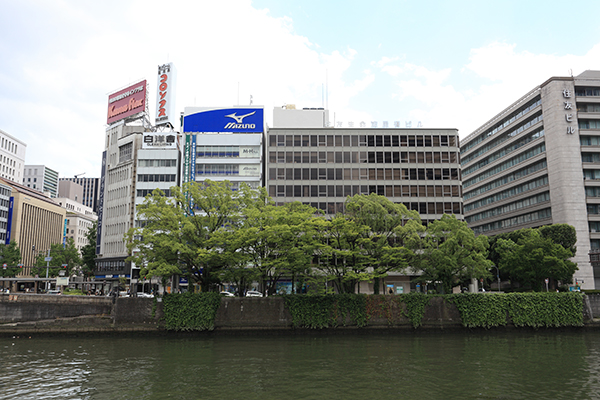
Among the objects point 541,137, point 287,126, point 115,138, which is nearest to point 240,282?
point 287,126

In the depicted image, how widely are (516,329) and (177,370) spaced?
4779cm

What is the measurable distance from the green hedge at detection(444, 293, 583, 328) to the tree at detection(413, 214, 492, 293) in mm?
3543

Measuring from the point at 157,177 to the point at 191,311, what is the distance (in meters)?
59.4

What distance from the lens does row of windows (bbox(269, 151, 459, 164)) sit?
336 ft

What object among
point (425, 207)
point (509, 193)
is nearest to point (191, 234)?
point (425, 207)

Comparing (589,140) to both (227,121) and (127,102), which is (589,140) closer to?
(227,121)

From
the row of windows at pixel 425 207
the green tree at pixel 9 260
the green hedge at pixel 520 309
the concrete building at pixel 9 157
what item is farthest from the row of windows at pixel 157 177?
the concrete building at pixel 9 157

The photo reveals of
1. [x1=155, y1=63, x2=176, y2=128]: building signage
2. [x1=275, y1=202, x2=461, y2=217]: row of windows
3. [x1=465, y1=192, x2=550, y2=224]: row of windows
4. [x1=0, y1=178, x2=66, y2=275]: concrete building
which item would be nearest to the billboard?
[x1=155, y1=63, x2=176, y2=128]: building signage

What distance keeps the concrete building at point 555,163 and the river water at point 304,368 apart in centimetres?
5993

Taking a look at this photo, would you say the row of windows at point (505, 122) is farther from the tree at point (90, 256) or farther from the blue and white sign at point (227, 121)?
the tree at point (90, 256)

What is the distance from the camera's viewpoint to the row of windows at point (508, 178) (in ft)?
388

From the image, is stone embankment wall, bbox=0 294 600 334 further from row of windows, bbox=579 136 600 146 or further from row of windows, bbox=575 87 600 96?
row of windows, bbox=575 87 600 96

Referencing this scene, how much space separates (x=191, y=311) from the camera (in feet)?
199

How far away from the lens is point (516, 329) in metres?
62.3
